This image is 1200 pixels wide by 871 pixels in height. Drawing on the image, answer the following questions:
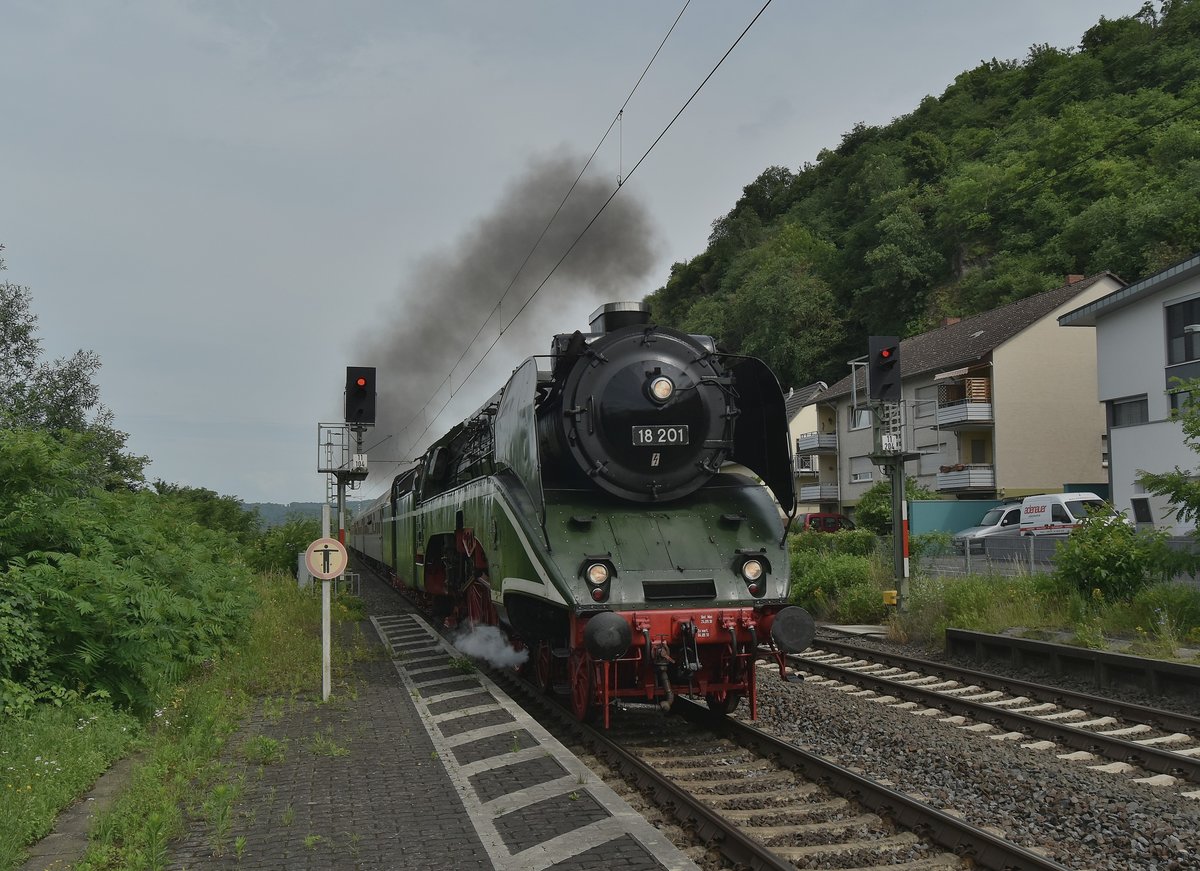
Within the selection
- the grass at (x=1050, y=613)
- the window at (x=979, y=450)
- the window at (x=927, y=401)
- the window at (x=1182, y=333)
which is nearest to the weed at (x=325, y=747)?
the grass at (x=1050, y=613)

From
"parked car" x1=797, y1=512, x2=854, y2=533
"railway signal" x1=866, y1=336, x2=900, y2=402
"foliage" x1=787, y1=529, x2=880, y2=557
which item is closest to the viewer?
"railway signal" x1=866, y1=336, x2=900, y2=402

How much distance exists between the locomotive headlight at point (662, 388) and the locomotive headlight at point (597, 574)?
158cm

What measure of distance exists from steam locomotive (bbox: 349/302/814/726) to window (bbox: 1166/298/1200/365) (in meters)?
20.6

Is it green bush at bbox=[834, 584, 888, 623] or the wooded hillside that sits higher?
the wooded hillside

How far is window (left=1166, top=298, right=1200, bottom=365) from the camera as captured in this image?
989 inches

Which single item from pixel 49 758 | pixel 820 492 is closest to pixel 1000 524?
pixel 820 492

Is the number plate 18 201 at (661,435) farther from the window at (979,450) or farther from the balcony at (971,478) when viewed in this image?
the window at (979,450)

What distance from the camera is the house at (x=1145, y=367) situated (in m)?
24.9

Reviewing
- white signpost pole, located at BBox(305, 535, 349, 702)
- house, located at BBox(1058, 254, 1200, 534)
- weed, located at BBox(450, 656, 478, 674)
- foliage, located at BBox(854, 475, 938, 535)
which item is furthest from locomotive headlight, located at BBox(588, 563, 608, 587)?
foliage, located at BBox(854, 475, 938, 535)

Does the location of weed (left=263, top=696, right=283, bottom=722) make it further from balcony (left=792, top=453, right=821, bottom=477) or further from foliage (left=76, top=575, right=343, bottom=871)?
balcony (left=792, top=453, right=821, bottom=477)

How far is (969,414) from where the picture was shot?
1464 inches

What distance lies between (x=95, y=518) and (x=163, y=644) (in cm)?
174

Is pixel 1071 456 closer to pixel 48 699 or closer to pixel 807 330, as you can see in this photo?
pixel 807 330

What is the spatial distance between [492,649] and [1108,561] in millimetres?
8114
